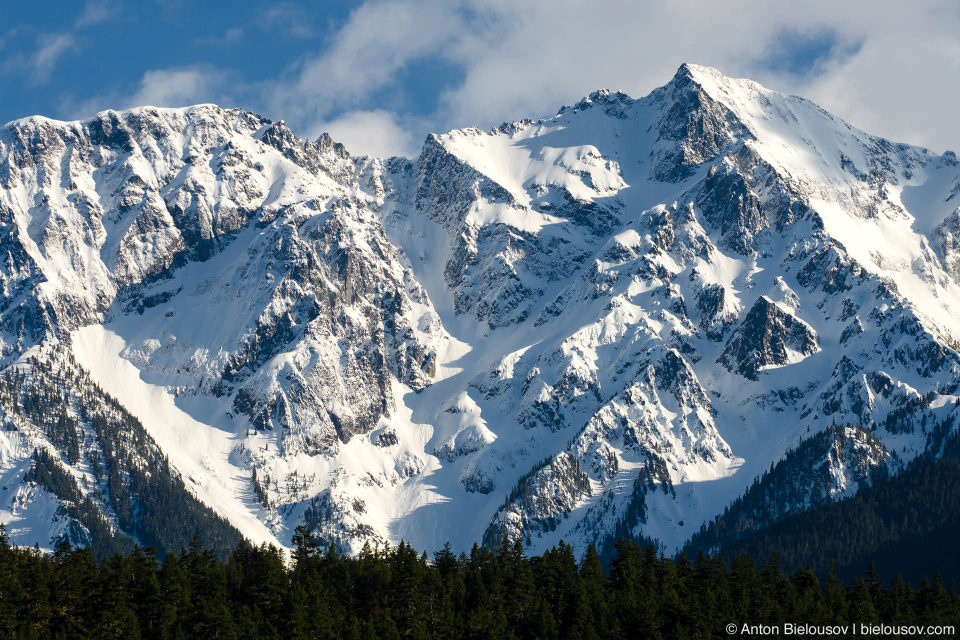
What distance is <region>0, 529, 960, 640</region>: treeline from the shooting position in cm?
12031

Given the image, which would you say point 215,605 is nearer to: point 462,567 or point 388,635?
point 388,635

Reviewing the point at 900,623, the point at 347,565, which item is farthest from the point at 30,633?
the point at 900,623

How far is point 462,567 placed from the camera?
155500 millimetres

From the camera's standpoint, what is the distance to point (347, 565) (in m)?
149

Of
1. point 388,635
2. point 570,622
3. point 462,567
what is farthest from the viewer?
point 462,567

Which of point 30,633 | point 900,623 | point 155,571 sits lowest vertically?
point 900,623

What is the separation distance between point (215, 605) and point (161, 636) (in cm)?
674

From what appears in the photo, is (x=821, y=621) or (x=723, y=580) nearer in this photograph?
(x=821, y=621)

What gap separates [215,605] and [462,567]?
4271cm

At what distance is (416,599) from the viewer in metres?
133

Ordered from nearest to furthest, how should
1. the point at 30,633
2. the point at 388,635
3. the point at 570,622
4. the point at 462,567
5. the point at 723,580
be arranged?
the point at 30,633 < the point at 388,635 < the point at 570,622 < the point at 723,580 < the point at 462,567

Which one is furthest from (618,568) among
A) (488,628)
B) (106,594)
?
(106,594)

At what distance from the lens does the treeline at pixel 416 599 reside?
120m

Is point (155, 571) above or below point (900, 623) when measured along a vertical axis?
above
